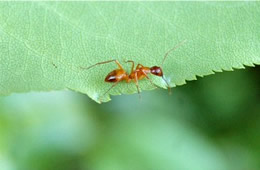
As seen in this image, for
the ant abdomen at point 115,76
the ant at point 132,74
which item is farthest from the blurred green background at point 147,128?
the ant abdomen at point 115,76

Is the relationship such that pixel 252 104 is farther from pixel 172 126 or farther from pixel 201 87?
pixel 172 126

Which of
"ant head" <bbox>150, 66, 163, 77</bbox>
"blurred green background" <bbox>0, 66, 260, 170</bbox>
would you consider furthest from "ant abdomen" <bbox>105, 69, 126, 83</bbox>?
"blurred green background" <bbox>0, 66, 260, 170</bbox>

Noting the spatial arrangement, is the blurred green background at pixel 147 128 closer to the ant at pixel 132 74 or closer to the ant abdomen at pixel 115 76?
the ant at pixel 132 74

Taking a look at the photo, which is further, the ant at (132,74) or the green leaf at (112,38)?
the ant at (132,74)

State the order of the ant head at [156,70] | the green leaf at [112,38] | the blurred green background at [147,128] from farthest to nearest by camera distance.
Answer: the blurred green background at [147,128] < the ant head at [156,70] < the green leaf at [112,38]

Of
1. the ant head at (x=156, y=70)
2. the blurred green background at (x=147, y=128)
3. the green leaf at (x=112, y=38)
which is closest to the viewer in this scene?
the green leaf at (x=112, y=38)

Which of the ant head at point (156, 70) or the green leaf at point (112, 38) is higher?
the green leaf at point (112, 38)

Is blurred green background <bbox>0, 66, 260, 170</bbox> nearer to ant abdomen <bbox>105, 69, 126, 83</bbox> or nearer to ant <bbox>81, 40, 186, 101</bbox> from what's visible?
ant <bbox>81, 40, 186, 101</bbox>
